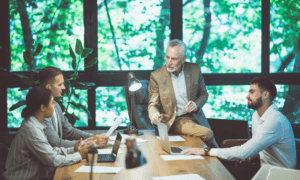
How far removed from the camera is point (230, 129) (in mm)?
3418

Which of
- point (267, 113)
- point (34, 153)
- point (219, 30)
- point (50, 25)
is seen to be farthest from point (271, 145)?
point (50, 25)

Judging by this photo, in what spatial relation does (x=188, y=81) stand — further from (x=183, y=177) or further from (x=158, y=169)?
(x=183, y=177)

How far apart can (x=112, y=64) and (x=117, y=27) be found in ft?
1.86

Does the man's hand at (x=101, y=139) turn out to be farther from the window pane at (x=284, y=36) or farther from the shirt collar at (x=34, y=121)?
the window pane at (x=284, y=36)

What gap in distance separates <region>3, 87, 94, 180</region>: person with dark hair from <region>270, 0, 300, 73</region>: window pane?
3660 millimetres

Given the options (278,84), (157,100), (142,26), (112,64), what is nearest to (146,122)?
(157,100)

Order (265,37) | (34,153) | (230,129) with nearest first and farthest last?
1. (34,153)
2. (230,129)
3. (265,37)

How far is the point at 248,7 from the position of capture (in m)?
4.46

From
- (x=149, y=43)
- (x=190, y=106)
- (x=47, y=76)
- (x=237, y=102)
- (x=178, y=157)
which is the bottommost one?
(x=178, y=157)

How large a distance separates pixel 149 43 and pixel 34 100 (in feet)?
8.89

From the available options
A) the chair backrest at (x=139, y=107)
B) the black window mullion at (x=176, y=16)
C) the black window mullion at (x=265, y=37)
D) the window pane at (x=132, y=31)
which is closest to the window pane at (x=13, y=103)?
the window pane at (x=132, y=31)

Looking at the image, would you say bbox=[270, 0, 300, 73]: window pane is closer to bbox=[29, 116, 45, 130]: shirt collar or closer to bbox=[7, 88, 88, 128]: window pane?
bbox=[7, 88, 88, 128]: window pane

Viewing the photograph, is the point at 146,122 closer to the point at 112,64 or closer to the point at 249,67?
the point at 112,64

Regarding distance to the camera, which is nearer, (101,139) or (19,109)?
(101,139)
